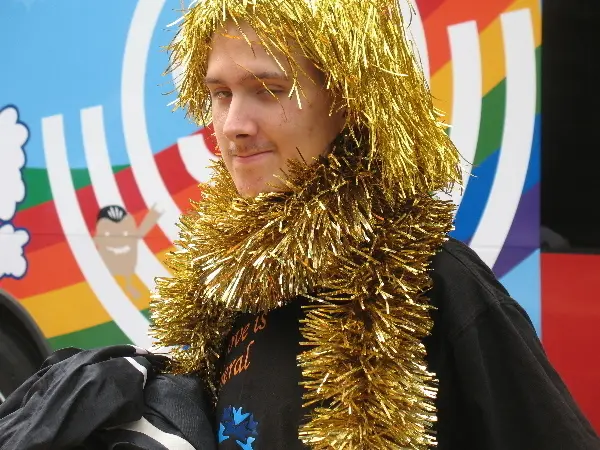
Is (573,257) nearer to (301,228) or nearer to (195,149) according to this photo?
(301,228)

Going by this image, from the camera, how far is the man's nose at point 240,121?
4.13 ft

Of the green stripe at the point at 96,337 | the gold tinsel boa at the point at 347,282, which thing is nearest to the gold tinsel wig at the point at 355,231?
the gold tinsel boa at the point at 347,282

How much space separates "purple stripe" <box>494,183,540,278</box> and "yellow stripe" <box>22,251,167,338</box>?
1499 millimetres

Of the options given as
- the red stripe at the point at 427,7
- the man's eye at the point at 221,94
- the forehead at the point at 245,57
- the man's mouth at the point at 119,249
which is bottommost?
the man's mouth at the point at 119,249

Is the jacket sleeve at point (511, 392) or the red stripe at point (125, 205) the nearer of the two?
the jacket sleeve at point (511, 392)

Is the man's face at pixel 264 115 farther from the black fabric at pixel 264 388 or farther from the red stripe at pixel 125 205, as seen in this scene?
the red stripe at pixel 125 205

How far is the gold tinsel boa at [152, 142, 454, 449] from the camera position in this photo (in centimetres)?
112

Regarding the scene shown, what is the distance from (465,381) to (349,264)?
0.27m

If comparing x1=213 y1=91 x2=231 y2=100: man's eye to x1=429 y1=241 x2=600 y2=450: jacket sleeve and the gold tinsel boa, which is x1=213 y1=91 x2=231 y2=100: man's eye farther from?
x1=429 y1=241 x2=600 y2=450: jacket sleeve

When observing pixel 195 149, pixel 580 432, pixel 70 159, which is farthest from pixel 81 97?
pixel 580 432

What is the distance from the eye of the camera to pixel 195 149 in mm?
2775

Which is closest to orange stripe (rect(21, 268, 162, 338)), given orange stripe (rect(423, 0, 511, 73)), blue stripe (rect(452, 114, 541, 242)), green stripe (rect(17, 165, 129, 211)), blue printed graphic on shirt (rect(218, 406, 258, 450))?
green stripe (rect(17, 165, 129, 211))

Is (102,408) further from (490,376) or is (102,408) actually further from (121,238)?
(121,238)

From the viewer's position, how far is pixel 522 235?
7.04 ft
